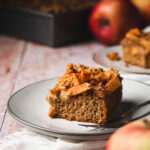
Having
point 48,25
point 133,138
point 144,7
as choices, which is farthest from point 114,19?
point 133,138

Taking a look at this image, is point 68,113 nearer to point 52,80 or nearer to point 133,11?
point 52,80

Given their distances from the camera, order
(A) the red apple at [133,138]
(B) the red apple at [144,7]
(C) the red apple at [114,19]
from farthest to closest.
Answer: (B) the red apple at [144,7] < (C) the red apple at [114,19] < (A) the red apple at [133,138]

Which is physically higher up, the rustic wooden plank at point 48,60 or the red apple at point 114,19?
the red apple at point 114,19

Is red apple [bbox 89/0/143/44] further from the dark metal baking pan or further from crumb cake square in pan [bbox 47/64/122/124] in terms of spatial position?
crumb cake square in pan [bbox 47/64/122/124]

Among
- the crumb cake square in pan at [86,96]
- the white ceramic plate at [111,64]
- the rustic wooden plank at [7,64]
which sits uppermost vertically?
the crumb cake square in pan at [86,96]

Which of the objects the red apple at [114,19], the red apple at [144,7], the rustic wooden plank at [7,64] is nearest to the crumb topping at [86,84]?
the rustic wooden plank at [7,64]

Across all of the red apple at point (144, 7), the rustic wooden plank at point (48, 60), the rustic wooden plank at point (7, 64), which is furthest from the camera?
the red apple at point (144, 7)

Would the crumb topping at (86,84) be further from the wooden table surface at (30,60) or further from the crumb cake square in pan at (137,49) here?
the crumb cake square in pan at (137,49)
